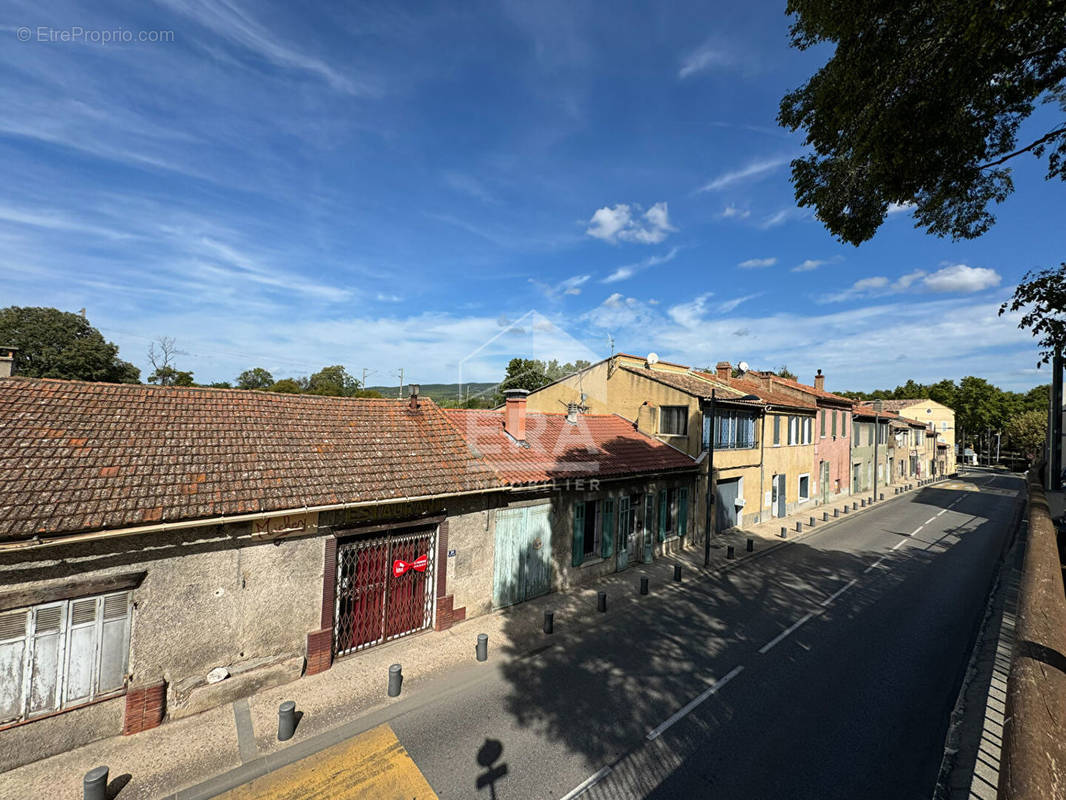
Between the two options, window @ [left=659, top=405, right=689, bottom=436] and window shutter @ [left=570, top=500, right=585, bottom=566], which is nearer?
window shutter @ [left=570, top=500, right=585, bottom=566]

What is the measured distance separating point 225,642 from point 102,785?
220 centimetres

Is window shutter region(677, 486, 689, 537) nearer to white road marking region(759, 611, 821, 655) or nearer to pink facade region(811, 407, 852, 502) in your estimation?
white road marking region(759, 611, 821, 655)

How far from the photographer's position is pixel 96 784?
5578mm

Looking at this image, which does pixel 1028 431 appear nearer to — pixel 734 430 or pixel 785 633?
pixel 734 430

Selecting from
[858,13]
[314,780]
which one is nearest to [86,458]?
[314,780]

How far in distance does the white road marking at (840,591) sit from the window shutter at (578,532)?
6596 mm

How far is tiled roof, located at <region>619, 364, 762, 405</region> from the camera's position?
1870cm

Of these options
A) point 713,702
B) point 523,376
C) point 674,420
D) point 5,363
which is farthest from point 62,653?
point 523,376

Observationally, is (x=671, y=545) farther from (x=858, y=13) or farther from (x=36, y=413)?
(x=36, y=413)

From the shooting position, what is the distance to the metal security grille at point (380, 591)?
30.2 ft

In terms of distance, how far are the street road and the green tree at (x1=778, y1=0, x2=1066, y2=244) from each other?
882cm

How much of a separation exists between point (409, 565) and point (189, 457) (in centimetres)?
465

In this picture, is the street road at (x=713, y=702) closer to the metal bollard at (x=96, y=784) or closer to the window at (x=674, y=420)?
the metal bollard at (x=96, y=784)

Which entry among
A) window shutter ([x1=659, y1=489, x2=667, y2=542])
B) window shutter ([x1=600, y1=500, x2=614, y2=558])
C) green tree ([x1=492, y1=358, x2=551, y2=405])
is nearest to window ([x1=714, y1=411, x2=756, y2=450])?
window shutter ([x1=659, y1=489, x2=667, y2=542])
